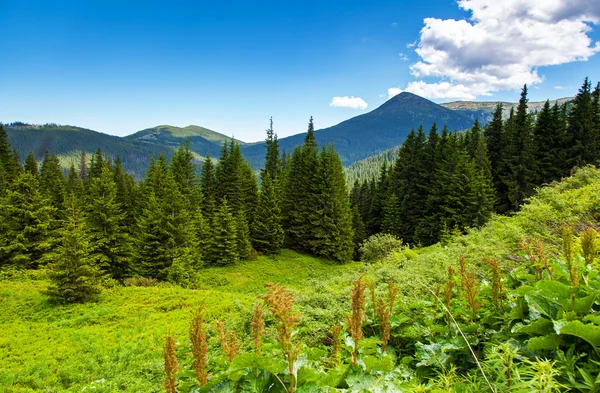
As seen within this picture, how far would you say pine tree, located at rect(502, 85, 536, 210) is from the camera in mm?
32656

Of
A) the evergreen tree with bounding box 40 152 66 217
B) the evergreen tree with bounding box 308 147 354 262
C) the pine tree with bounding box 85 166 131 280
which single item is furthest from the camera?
the evergreen tree with bounding box 308 147 354 262

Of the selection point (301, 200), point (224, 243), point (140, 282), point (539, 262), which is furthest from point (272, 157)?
point (539, 262)

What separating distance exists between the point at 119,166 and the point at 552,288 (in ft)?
165

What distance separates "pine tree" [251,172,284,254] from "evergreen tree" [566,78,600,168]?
30.3m

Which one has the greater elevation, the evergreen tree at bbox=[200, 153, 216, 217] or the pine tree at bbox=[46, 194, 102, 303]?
the evergreen tree at bbox=[200, 153, 216, 217]

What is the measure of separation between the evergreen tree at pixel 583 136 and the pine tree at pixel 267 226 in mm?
30311

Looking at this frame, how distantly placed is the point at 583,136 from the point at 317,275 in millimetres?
30385

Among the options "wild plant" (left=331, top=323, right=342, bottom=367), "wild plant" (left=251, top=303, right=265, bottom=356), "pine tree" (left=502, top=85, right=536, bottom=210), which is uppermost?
"pine tree" (left=502, top=85, right=536, bottom=210)

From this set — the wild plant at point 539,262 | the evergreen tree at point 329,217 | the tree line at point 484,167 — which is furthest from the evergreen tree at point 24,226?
the tree line at point 484,167

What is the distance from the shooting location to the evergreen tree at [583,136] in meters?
30.6

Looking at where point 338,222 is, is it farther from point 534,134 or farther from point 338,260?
point 534,134

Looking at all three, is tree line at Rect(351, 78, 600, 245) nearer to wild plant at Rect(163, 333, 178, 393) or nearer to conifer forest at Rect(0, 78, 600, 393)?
conifer forest at Rect(0, 78, 600, 393)

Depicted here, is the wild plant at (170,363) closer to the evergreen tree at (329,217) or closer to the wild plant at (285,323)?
the wild plant at (285,323)

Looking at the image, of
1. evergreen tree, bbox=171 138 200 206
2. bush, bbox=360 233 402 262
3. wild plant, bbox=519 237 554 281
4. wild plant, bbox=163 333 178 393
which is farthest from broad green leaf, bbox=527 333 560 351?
evergreen tree, bbox=171 138 200 206
